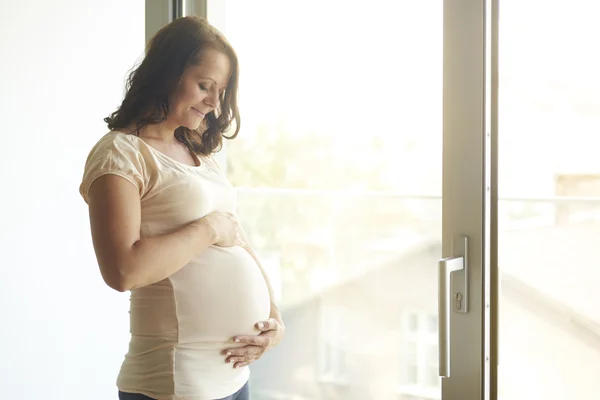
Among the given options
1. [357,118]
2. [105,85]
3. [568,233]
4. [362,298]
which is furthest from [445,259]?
[105,85]

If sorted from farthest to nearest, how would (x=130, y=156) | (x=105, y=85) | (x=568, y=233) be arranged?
(x=105, y=85), (x=568, y=233), (x=130, y=156)

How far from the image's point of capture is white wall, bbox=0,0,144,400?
2.15 meters

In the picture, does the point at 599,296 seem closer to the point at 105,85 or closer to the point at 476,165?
the point at 476,165

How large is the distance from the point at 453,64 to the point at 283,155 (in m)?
1.15

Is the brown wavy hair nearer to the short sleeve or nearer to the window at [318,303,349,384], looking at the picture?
the short sleeve

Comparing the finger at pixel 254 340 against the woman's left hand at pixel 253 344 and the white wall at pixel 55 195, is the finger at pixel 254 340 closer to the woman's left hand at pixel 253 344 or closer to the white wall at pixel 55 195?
the woman's left hand at pixel 253 344

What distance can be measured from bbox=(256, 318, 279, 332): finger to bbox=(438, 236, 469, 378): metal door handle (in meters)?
0.37

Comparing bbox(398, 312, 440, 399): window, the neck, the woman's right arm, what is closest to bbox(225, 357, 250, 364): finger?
the woman's right arm

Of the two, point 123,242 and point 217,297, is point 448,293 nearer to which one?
point 217,297

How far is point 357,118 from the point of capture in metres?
2.18

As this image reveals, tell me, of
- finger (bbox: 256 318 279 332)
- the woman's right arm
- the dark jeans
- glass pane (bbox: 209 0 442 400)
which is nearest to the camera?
the woman's right arm

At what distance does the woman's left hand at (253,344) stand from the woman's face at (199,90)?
0.47 metres

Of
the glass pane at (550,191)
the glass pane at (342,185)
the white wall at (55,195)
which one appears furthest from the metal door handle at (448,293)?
the white wall at (55,195)

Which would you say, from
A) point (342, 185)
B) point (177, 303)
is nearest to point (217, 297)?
point (177, 303)
